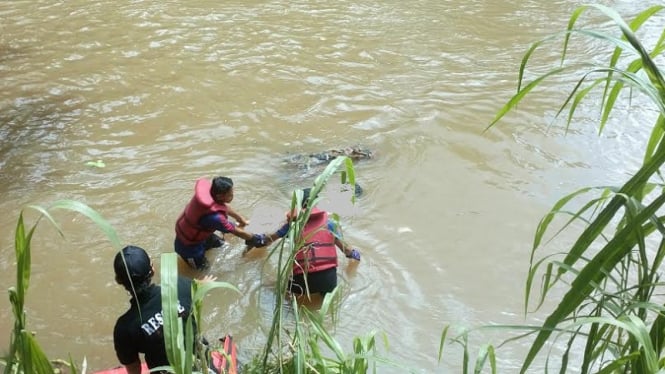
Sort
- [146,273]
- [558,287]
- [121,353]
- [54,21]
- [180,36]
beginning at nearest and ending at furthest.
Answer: [146,273]
[121,353]
[558,287]
[180,36]
[54,21]

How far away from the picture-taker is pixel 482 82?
7582 mm

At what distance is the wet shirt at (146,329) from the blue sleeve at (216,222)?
1.37 m

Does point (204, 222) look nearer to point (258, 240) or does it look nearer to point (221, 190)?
point (221, 190)

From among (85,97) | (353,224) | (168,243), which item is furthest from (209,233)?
(85,97)

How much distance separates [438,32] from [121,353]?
→ 24.3 ft

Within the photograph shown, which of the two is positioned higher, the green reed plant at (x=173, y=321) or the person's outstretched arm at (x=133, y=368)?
the green reed plant at (x=173, y=321)

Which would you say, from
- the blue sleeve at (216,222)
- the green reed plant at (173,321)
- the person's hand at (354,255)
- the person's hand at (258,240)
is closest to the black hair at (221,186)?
the blue sleeve at (216,222)

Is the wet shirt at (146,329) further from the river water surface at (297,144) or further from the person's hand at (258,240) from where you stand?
Answer: the person's hand at (258,240)

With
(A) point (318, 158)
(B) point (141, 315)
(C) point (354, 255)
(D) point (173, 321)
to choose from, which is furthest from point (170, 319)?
(A) point (318, 158)

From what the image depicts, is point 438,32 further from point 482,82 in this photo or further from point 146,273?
point 146,273

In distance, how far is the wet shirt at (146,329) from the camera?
9.31ft

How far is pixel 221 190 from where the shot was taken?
443cm

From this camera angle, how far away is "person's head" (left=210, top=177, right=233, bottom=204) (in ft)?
14.5

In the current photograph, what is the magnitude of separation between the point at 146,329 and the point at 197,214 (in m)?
1.64
